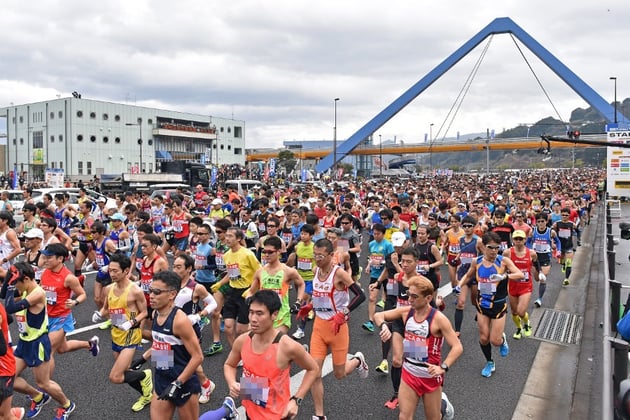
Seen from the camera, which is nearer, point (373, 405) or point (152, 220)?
point (373, 405)

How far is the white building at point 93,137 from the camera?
54.0 m

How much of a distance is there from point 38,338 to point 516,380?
523 centimetres

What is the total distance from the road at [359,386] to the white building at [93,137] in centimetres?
4578

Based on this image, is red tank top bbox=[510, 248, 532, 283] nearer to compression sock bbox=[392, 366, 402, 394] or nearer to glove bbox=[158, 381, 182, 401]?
compression sock bbox=[392, 366, 402, 394]

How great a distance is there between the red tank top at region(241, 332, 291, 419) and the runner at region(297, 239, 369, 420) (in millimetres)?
1574

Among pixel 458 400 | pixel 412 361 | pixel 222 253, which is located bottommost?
pixel 458 400

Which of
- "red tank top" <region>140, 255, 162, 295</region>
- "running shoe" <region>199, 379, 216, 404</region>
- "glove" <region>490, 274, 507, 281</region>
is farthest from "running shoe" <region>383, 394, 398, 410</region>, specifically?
"red tank top" <region>140, 255, 162, 295</region>

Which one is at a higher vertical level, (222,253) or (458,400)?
(222,253)

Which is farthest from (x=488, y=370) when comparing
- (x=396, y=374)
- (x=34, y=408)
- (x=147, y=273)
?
(x=34, y=408)

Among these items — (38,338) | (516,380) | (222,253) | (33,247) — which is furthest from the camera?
(222,253)

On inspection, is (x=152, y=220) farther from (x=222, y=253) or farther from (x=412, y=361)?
(x=412, y=361)

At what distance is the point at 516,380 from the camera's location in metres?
5.74

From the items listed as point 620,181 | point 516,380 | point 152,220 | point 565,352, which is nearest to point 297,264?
point 516,380

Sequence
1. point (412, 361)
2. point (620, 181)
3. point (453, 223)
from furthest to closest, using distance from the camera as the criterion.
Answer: point (620, 181)
point (453, 223)
point (412, 361)
